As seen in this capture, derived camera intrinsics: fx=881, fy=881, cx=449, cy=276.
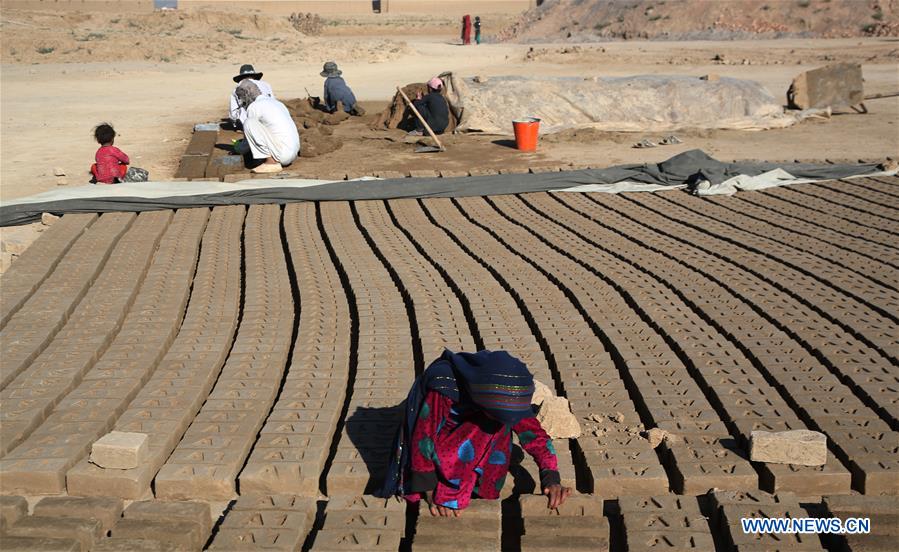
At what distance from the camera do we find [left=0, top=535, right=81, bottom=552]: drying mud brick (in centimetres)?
286

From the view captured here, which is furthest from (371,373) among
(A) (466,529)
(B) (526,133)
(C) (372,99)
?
(C) (372,99)

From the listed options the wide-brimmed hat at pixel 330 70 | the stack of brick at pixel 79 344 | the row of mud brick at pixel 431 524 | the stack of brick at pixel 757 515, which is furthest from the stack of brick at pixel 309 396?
the wide-brimmed hat at pixel 330 70

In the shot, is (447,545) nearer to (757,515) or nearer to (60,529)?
(757,515)

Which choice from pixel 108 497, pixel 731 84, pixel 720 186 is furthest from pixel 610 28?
pixel 108 497

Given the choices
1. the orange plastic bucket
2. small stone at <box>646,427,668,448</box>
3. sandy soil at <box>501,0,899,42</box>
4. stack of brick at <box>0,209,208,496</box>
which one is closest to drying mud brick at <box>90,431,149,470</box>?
stack of brick at <box>0,209,208,496</box>

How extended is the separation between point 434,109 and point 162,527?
9123 mm

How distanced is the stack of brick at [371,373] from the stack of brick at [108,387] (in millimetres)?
981

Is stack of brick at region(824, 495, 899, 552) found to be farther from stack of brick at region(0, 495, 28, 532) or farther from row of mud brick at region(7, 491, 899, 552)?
stack of brick at region(0, 495, 28, 532)

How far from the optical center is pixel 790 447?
10.5ft

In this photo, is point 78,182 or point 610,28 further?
point 610,28

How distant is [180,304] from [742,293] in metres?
3.18

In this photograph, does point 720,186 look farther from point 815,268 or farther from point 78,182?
point 78,182

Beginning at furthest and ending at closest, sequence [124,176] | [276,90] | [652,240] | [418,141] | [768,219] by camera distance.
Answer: [276,90] → [418,141] → [124,176] → [768,219] → [652,240]

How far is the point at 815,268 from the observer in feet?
17.8
